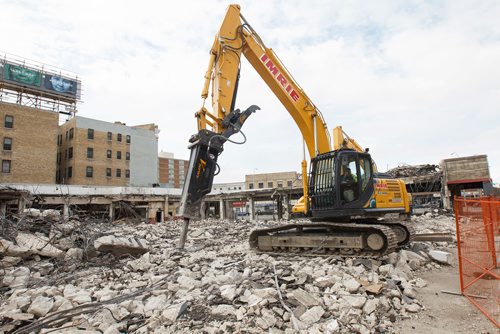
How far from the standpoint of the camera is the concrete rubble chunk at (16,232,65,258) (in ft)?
25.4

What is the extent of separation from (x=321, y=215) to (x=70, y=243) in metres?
6.59

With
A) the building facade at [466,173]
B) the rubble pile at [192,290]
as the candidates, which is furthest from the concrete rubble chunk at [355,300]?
the building facade at [466,173]

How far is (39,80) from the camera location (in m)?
44.2

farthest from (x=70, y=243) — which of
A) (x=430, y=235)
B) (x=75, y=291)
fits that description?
(x=430, y=235)

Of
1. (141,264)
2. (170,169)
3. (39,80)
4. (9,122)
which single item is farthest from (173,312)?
(170,169)

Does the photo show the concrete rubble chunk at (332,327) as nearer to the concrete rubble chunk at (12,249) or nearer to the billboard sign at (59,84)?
the concrete rubble chunk at (12,249)

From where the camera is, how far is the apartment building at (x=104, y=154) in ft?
149

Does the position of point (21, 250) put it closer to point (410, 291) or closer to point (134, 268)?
point (134, 268)

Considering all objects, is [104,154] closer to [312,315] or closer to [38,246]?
[38,246]

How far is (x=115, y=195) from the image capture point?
31.4 m

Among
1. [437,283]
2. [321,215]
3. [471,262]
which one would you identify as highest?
[321,215]

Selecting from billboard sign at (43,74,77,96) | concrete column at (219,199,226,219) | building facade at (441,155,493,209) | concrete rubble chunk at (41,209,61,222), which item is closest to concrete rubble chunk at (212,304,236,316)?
concrete rubble chunk at (41,209,61,222)

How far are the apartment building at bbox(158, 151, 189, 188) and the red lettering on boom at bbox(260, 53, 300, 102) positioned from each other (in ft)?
288

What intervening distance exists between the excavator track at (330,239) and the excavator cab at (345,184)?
369 mm
